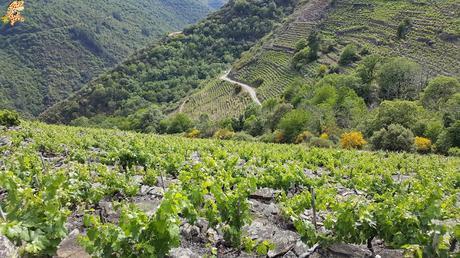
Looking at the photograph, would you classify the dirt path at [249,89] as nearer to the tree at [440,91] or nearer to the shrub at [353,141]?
the tree at [440,91]

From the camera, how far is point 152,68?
135 m

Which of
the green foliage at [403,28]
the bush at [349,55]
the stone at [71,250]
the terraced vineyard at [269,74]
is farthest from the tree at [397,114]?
the stone at [71,250]

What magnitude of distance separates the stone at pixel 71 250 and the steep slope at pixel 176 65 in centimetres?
10735

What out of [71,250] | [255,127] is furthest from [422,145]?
[71,250]

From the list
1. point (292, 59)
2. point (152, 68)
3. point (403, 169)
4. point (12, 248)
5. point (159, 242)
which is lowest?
point (152, 68)

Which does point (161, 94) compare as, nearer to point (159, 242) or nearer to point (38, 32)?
point (38, 32)

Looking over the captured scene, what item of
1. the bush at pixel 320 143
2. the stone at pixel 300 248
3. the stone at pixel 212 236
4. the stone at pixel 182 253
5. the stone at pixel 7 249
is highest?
the stone at pixel 7 249

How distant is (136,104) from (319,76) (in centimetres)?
6094

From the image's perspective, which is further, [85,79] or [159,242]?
[85,79]

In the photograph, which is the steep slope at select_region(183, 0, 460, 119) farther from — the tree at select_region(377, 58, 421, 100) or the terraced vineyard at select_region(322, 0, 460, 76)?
the tree at select_region(377, 58, 421, 100)

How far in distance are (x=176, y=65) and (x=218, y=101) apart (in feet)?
182

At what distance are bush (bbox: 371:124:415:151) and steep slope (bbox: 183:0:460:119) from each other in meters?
30.5

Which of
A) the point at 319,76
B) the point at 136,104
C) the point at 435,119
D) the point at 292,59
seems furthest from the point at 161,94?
the point at 435,119

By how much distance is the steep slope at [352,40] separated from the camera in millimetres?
69000
